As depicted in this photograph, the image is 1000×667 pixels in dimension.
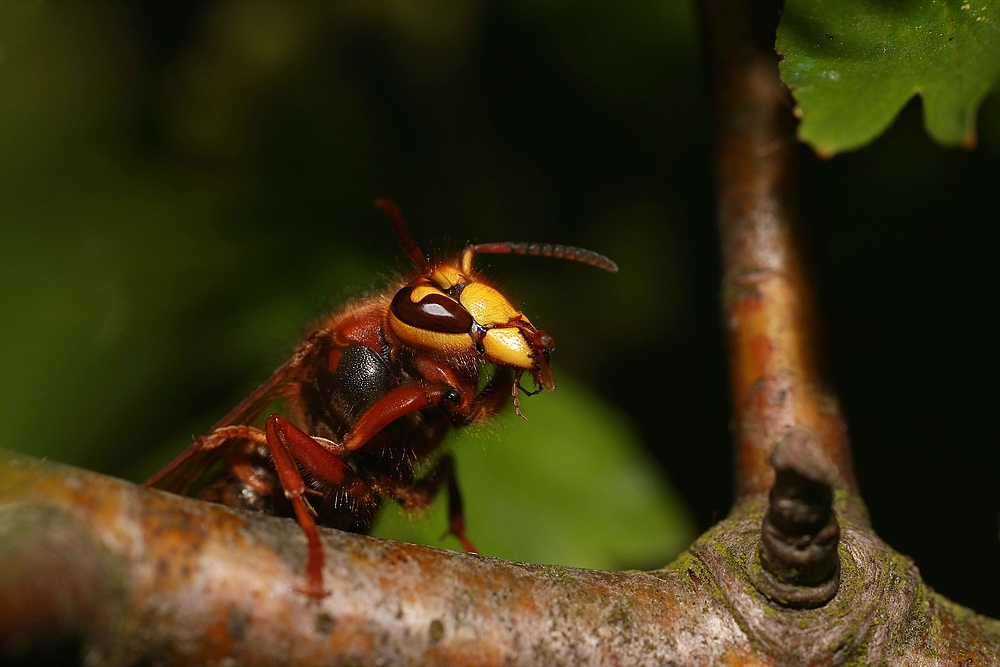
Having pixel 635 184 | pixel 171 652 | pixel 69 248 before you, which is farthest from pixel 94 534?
pixel 635 184

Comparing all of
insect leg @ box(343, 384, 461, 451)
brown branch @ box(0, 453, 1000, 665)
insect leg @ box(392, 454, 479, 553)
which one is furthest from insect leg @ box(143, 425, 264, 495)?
brown branch @ box(0, 453, 1000, 665)

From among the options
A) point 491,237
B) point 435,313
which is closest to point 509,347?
point 435,313

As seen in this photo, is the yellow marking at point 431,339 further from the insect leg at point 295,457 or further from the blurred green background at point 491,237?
the blurred green background at point 491,237

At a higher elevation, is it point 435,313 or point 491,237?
point 435,313

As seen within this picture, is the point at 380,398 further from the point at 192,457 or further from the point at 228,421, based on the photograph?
the point at 192,457

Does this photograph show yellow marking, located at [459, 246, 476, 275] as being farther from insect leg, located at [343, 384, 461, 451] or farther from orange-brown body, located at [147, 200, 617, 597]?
insect leg, located at [343, 384, 461, 451]

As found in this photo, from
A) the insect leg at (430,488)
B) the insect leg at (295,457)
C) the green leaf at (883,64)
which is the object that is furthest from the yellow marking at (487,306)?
the green leaf at (883,64)

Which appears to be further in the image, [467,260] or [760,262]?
[760,262]
